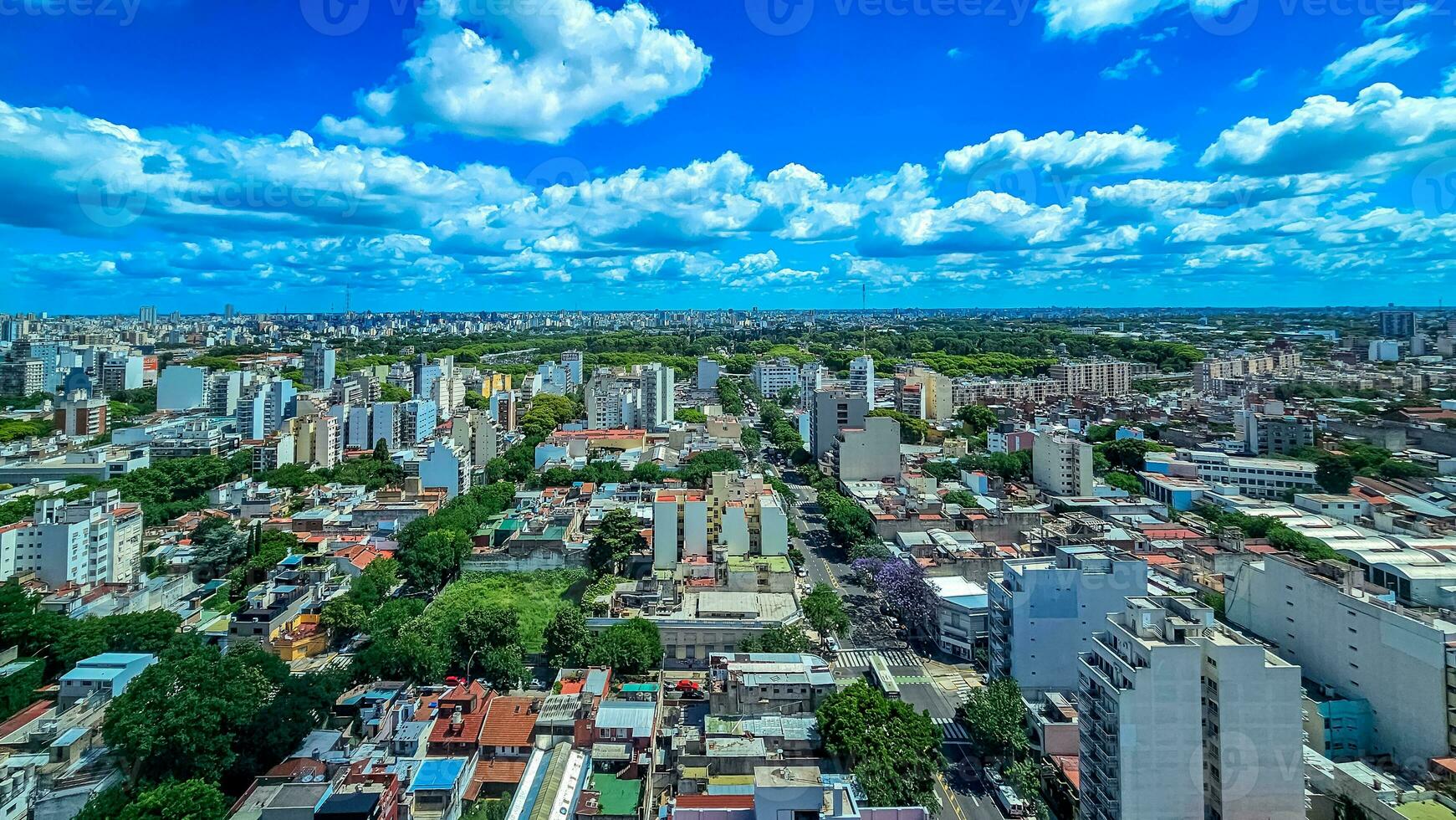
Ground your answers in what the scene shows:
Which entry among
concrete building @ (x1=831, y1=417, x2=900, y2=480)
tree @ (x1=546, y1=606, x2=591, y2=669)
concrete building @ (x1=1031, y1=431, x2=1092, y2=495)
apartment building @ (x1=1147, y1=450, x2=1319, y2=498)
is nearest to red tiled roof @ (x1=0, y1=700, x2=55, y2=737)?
tree @ (x1=546, y1=606, x2=591, y2=669)

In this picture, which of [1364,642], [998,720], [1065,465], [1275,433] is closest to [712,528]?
[998,720]

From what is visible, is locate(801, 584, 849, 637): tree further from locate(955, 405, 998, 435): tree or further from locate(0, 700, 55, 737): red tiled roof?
locate(955, 405, 998, 435): tree

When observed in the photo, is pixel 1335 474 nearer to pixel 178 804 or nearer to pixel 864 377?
pixel 864 377

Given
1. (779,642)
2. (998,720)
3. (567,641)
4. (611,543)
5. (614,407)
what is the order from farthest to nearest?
1. (614,407)
2. (611,543)
3. (779,642)
4. (567,641)
5. (998,720)

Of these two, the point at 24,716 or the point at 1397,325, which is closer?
the point at 24,716

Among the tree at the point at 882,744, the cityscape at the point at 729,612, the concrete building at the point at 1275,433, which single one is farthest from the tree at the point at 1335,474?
the tree at the point at 882,744
